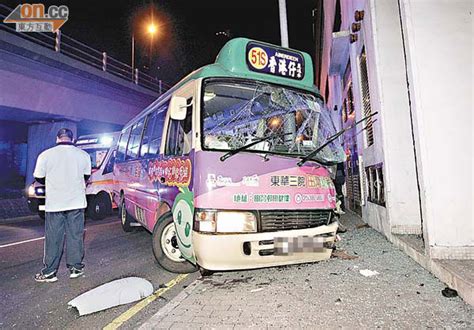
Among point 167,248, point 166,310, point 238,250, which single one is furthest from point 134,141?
point 166,310

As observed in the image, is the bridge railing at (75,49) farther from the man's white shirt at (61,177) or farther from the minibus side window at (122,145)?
the man's white shirt at (61,177)

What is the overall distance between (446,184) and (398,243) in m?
1.69

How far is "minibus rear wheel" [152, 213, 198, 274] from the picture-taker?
14.9ft

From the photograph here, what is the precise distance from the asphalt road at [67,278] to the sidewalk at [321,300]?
511mm

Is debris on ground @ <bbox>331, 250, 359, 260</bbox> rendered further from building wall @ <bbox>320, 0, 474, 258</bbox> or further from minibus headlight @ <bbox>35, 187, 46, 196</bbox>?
minibus headlight @ <bbox>35, 187, 46, 196</bbox>

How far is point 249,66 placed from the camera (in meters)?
4.20

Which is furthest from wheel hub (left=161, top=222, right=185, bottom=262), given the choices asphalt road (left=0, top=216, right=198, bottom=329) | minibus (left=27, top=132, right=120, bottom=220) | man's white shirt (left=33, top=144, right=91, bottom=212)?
minibus (left=27, top=132, right=120, bottom=220)

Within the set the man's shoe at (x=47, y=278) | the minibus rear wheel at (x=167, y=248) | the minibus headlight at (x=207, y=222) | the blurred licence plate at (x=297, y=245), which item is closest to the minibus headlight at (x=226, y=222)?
the minibus headlight at (x=207, y=222)

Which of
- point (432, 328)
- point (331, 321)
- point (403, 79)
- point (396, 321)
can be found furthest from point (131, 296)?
point (403, 79)

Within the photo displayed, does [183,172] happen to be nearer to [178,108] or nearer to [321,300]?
[178,108]

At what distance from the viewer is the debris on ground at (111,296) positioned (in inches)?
131

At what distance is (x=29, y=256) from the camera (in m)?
5.60

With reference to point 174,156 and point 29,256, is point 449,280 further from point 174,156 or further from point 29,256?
point 29,256

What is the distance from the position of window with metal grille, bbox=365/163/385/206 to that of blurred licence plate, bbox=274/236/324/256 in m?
2.67
